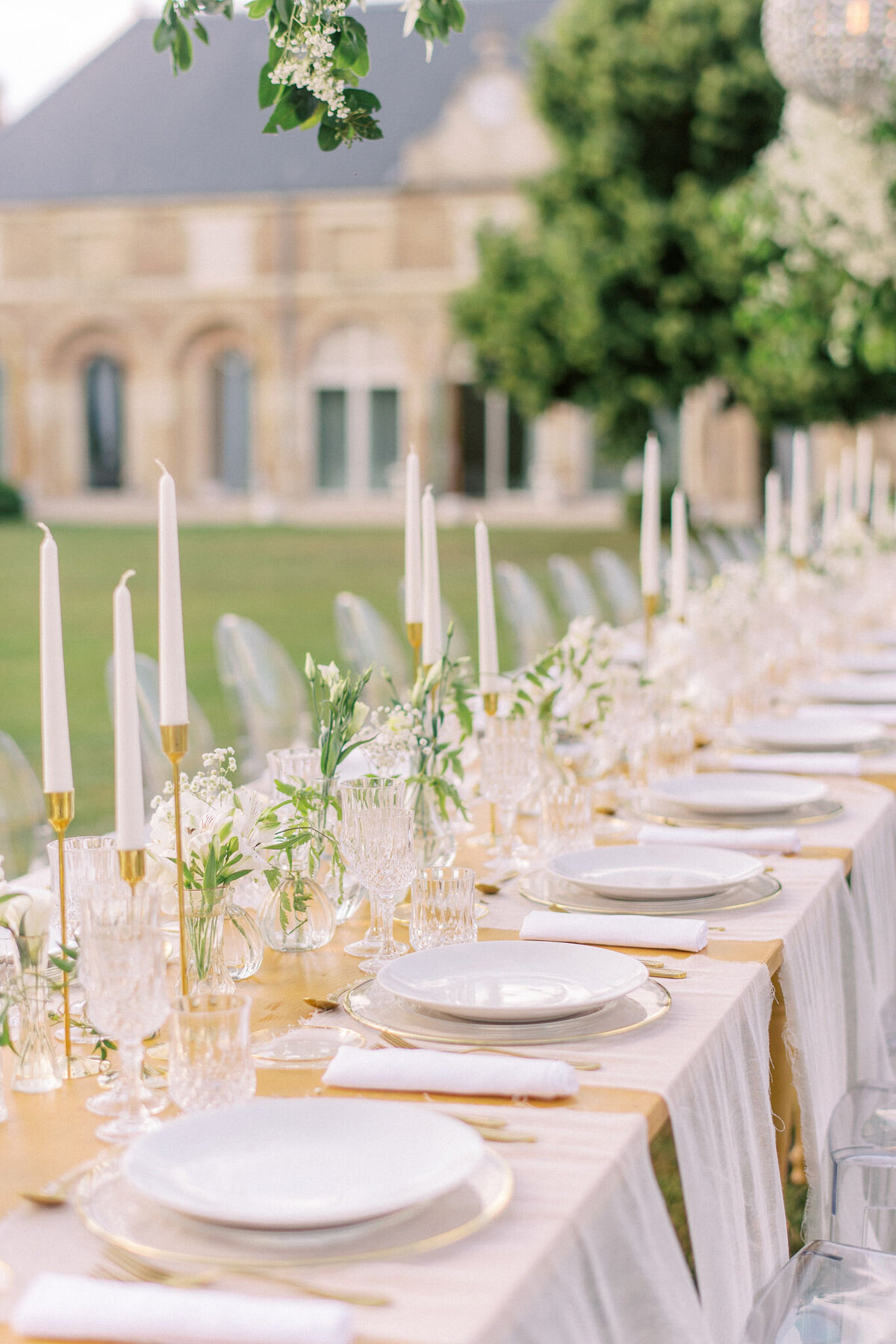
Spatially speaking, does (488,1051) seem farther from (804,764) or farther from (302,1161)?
(804,764)

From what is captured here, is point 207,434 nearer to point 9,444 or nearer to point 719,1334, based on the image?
point 9,444

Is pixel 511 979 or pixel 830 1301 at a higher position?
pixel 511 979

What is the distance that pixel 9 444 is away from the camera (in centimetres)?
3027

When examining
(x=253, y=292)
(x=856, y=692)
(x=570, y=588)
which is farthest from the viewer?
(x=253, y=292)

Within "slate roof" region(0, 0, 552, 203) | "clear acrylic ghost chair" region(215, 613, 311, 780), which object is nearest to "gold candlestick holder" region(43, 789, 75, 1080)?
"clear acrylic ghost chair" region(215, 613, 311, 780)

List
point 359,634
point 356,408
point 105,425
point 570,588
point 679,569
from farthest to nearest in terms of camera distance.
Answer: point 105,425, point 356,408, point 570,588, point 359,634, point 679,569

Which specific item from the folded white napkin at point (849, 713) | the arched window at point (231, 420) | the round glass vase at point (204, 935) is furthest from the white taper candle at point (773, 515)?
the arched window at point (231, 420)

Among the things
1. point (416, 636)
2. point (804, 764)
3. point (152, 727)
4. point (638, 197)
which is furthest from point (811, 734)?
point (638, 197)

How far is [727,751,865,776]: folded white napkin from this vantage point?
125 inches

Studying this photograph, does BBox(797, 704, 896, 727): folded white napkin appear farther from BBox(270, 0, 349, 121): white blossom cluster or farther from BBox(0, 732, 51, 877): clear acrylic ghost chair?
BBox(270, 0, 349, 121): white blossom cluster

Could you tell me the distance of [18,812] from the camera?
10.1 feet

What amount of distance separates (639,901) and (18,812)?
141 cm

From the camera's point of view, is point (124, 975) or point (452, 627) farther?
point (452, 627)

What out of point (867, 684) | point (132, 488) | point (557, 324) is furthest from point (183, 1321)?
point (132, 488)
